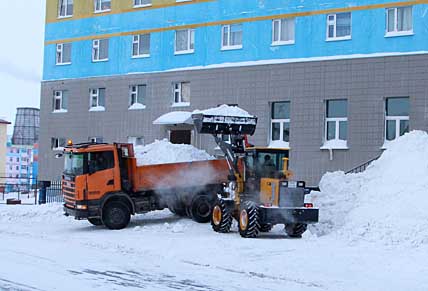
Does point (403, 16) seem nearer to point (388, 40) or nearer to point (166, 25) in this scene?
point (388, 40)

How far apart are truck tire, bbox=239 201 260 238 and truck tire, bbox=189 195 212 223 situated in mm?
3583

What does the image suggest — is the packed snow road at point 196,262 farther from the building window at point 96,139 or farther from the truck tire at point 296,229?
the building window at point 96,139

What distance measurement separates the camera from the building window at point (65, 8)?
38781 millimetres

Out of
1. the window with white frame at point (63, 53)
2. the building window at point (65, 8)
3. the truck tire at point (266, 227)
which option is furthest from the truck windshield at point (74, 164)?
the building window at point (65, 8)

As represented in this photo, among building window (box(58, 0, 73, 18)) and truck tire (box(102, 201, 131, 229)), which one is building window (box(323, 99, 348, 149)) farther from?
building window (box(58, 0, 73, 18))

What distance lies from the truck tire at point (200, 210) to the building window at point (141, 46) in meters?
14.4

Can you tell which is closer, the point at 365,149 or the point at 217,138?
the point at 217,138

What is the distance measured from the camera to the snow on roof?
3106 cm

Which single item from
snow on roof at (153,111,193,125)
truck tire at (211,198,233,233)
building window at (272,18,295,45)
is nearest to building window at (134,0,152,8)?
snow on roof at (153,111,193,125)

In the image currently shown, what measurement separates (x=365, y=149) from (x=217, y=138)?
9.10 m

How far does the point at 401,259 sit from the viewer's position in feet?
48.2

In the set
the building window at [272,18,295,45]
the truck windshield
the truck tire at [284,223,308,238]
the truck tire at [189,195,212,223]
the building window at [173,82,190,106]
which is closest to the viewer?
the truck tire at [284,223,308,238]

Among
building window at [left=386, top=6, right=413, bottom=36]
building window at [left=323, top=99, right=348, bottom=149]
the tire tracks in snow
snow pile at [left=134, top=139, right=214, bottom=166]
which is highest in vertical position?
building window at [left=386, top=6, right=413, bottom=36]

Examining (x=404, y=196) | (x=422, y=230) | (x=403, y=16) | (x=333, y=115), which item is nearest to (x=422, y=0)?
(x=403, y=16)
